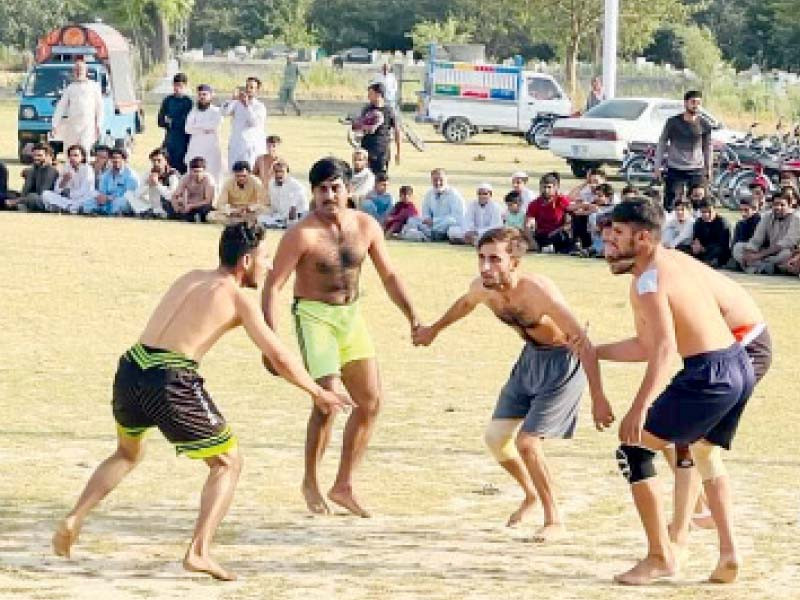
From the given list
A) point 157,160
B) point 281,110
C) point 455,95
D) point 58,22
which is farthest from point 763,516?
point 58,22

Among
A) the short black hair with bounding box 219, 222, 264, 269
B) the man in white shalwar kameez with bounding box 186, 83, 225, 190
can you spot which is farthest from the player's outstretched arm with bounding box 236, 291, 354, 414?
the man in white shalwar kameez with bounding box 186, 83, 225, 190

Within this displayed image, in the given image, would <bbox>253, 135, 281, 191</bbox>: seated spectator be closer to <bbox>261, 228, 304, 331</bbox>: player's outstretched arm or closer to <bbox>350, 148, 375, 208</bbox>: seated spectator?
<bbox>350, 148, 375, 208</bbox>: seated spectator

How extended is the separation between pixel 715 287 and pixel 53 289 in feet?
33.9

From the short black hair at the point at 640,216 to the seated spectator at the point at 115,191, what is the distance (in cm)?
1783

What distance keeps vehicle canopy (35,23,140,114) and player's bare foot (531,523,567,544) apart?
1185 inches

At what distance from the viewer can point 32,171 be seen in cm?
2628

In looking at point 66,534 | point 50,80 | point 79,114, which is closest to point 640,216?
point 66,534

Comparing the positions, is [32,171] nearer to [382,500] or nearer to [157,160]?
[157,160]

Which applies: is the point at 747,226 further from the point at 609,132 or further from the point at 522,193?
the point at 609,132

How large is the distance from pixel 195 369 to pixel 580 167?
28.1m

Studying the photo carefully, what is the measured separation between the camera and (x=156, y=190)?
25.7 m

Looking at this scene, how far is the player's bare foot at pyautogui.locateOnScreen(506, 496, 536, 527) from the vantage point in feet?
32.4

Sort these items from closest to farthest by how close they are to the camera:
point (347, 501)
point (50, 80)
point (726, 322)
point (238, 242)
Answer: point (238, 242), point (726, 322), point (347, 501), point (50, 80)

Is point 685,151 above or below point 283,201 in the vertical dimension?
above
